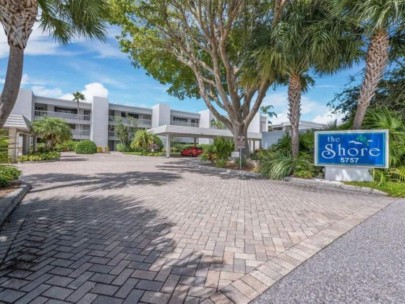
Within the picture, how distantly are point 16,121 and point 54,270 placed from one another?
715 inches

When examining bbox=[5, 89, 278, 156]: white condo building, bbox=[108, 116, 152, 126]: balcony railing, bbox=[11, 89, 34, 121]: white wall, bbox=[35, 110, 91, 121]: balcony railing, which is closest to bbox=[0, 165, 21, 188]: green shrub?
bbox=[5, 89, 278, 156]: white condo building

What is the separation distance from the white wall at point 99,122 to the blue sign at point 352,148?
39.8m

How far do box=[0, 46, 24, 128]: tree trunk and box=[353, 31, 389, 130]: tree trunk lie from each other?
1043 centimetres

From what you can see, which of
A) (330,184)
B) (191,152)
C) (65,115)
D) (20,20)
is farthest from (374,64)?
(65,115)

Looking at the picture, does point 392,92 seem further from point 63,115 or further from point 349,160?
point 63,115

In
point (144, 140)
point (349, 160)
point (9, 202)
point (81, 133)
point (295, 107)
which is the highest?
point (81, 133)

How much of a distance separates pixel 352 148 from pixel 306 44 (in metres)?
3.97

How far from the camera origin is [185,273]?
277 cm

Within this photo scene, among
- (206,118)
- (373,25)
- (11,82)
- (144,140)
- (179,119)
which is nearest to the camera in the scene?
(11,82)

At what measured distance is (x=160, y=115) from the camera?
46.4m

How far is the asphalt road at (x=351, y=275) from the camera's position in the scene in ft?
7.72

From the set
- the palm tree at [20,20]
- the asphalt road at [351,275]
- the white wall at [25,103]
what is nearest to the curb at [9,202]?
the palm tree at [20,20]

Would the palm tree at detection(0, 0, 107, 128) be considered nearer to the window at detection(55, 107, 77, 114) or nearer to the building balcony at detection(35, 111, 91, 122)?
the building balcony at detection(35, 111, 91, 122)

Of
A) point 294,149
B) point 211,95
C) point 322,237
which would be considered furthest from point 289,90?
point 322,237
